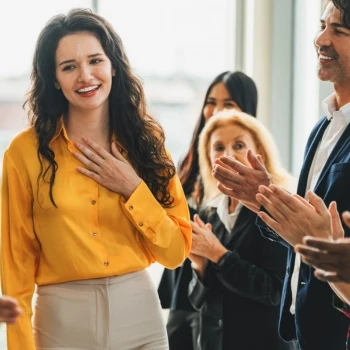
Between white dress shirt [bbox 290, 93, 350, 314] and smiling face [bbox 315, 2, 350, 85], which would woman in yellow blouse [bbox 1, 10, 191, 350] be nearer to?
white dress shirt [bbox 290, 93, 350, 314]

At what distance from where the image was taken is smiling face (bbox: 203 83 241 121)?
3666mm

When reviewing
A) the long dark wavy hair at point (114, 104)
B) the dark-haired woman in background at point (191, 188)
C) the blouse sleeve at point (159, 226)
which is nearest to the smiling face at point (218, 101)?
the dark-haired woman in background at point (191, 188)

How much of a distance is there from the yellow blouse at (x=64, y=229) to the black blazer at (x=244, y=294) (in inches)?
20.0

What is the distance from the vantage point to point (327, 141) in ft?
8.13

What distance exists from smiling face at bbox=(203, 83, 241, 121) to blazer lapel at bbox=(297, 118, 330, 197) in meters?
1.14

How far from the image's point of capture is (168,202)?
2570 mm

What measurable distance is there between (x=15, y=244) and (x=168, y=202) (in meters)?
0.48

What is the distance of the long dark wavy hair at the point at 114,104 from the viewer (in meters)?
2.53

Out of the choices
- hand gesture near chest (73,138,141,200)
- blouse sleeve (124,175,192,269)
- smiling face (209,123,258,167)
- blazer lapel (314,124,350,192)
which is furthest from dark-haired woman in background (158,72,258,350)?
blazer lapel (314,124,350,192)

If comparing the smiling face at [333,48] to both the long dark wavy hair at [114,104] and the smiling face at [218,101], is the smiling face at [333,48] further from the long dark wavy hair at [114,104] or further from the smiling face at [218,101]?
the smiling face at [218,101]

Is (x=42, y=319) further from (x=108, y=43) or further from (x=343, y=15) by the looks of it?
(x=343, y=15)

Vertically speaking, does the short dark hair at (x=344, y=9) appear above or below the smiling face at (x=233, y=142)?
above

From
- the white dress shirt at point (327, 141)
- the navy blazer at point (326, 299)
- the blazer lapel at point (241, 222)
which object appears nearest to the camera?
the navy blazer at point (326, 299)

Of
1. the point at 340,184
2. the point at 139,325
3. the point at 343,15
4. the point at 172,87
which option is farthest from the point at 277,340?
the point at 172,87
